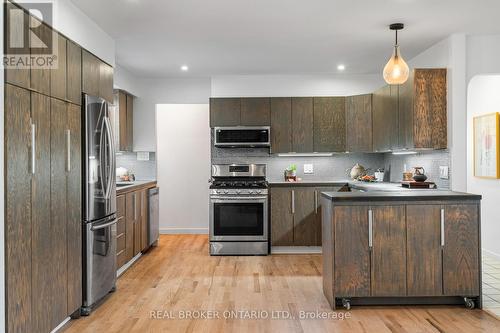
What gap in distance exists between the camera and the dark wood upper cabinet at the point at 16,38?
2.48 meters

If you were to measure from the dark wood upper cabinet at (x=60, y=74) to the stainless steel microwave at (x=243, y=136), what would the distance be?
3.11 meters

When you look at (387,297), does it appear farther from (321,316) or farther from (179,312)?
(179,312)

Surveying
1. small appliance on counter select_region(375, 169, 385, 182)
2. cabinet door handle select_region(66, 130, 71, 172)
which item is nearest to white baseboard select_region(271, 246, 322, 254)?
small appliance on counter select_region(375, 169, 385, 182)

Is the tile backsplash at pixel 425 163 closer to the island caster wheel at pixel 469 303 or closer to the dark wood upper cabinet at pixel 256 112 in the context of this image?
the island caster wheel at pixel 469 303

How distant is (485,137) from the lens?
5504 mm

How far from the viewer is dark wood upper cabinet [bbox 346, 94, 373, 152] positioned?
6032 millimetres

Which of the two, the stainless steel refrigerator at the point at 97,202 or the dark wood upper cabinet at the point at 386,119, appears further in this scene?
the dark wood upper cabinet at the point at 386,119

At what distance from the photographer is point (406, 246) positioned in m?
3.54

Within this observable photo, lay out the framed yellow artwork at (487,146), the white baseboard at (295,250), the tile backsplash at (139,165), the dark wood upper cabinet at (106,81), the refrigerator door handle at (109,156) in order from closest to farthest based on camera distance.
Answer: the refrigerator door handle at (109,156) < the dark wood upper cabinet at (106,81) < the framed yellow artwork at (487,146) < the white baseboard at (295,250) < the tile backsplash at (139,165)

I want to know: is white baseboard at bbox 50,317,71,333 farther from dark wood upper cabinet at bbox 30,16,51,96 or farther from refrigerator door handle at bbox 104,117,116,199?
dark wood upper cabinet at bbox 30,16,51,96

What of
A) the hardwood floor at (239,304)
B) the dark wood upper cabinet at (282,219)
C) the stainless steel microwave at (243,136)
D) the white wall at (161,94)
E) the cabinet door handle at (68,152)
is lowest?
the hardwood floor at (239,304)

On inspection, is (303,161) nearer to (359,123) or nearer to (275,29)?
(359,123)

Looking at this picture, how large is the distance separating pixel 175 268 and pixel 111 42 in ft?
8.21

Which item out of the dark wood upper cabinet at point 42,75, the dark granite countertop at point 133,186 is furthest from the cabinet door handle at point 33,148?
the dark granite countertop at point 133,186
